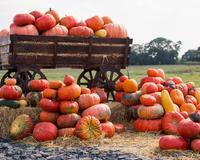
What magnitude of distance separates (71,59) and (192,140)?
166 inches

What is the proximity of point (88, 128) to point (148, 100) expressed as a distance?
162cm

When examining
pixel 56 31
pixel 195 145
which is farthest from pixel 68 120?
pixel 56 31

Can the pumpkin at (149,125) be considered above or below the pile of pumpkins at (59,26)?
below

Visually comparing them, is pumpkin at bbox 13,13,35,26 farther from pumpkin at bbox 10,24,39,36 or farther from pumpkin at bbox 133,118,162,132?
pumpkin at bbox 133,118,162,132

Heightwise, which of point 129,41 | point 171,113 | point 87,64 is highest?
point 129,41

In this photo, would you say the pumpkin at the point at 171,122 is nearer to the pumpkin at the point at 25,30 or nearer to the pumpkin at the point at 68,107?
the pumpkin at the point at 68,107

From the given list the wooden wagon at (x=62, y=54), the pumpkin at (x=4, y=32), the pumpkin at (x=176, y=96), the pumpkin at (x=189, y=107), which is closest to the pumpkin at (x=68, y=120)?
the wooden wagon at (x=62, y=54)

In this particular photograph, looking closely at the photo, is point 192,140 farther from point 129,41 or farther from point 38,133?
point 129,41

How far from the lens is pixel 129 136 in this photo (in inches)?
224

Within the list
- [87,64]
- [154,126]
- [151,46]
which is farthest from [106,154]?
[151,46]

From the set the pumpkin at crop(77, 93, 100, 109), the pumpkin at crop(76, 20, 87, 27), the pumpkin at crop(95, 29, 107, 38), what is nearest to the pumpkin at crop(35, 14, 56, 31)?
the pumpkin at crop(76, 20, 87, 27)

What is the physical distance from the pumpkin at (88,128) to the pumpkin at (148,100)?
141 cm

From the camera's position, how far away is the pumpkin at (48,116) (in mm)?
5598

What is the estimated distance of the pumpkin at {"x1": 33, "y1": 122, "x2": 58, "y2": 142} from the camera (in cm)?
A: 518
